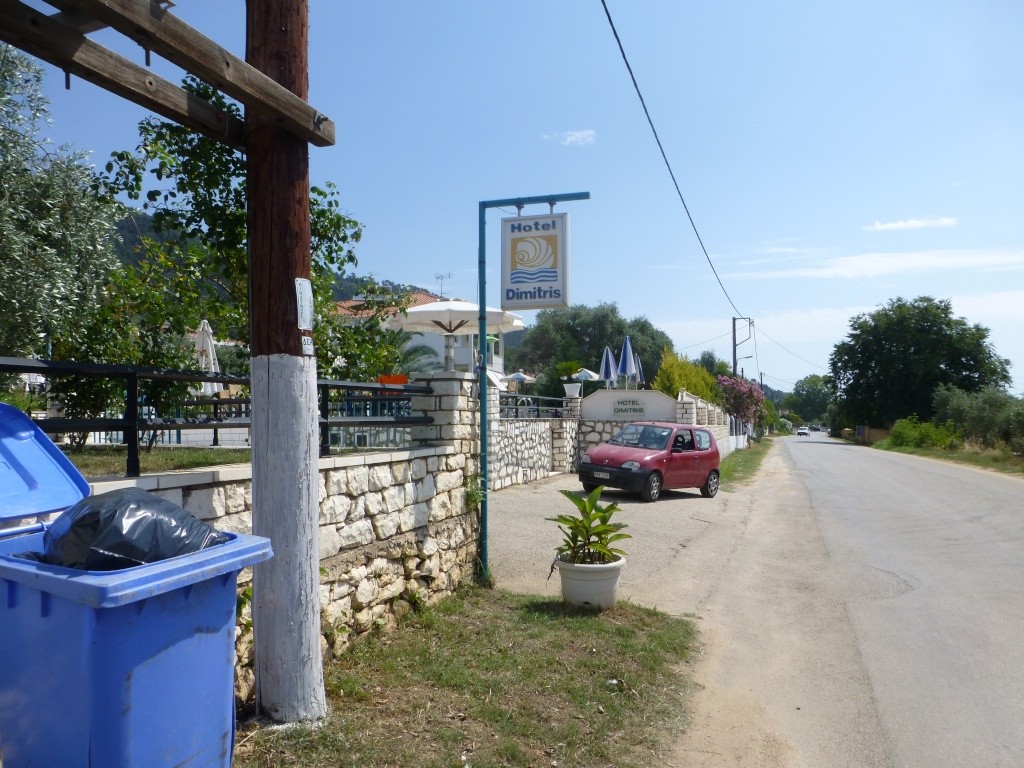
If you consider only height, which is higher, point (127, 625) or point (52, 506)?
point (52, 506)

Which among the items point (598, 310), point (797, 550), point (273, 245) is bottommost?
point (797, 550)

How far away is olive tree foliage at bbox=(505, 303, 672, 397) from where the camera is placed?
5728 cm

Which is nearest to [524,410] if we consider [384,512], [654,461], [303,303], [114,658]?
[654,461]

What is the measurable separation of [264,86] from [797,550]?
9198mm

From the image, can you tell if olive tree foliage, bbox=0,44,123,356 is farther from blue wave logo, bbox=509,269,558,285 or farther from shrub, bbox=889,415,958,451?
shrub, bbox=889,415,958,451

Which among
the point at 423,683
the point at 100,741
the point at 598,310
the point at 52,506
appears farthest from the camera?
the point at 598,310

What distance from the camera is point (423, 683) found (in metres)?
4.67

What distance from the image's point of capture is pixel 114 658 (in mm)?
2373

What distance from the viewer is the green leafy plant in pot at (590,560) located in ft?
20.9

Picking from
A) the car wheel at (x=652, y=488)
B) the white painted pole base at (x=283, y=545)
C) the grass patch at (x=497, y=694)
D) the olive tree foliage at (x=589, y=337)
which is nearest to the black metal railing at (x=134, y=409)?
the white painted pole base at (x=283, y=545)

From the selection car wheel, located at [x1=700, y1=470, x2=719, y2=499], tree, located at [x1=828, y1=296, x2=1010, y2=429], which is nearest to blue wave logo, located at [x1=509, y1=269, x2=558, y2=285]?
car wheel, located at [x1=700, y1=470, x2=719, y2=499]

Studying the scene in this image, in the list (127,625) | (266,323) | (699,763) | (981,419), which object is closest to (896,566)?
(699,763)

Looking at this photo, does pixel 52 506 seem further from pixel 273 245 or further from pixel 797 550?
pixel 797 550

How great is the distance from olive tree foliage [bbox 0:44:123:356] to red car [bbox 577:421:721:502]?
950cm
